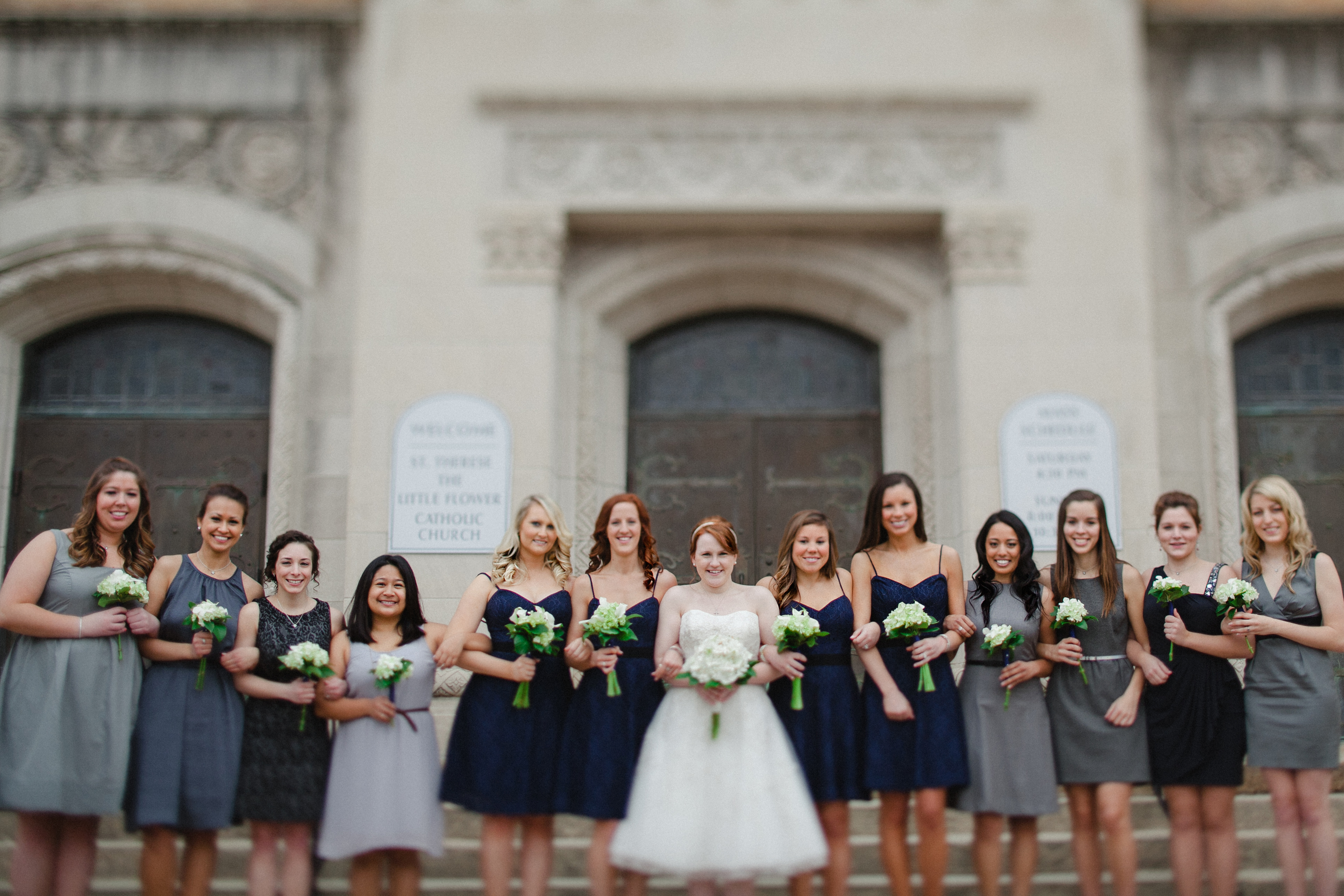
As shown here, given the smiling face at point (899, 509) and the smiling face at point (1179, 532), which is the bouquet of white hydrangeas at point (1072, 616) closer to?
the smiling face at point (1179, 532)

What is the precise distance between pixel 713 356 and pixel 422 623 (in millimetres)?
4461

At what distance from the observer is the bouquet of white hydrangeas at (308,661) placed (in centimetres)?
433

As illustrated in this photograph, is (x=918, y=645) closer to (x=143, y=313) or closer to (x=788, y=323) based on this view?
(x=788, y=323)

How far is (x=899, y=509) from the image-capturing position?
15.6 feet

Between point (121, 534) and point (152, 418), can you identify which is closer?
point (121, 534)

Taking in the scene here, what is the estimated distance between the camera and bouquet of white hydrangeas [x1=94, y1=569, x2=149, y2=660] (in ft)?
14.5

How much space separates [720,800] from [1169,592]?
2018 millimetres

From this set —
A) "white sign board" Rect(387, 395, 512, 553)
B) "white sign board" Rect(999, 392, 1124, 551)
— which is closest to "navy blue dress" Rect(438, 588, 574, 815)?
"white sign board" Rect(387, 395, 512, 553)

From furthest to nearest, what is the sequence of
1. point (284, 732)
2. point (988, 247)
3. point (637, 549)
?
point (988, 247), point (637, 549), point (284, 732)

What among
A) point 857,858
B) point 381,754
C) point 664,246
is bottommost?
point 857,858

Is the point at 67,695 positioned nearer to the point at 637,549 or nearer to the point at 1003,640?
the point at 637,549

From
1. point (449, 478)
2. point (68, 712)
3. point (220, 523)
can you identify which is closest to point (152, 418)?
point (449, 478)

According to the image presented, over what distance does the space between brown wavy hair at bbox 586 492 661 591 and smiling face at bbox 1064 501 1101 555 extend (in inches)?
69.8

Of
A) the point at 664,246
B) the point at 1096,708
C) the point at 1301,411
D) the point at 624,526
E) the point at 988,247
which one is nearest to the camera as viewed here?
the point at 1096,708
